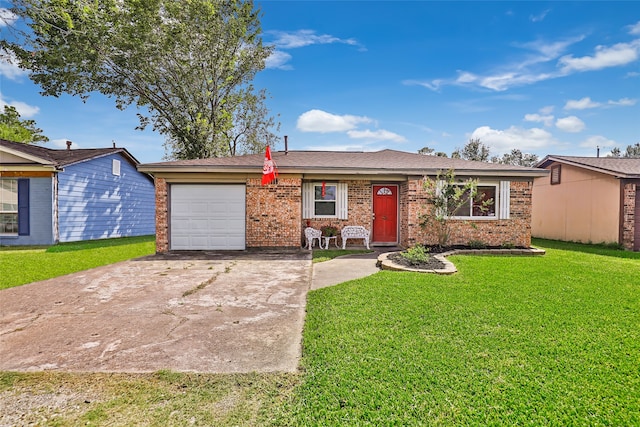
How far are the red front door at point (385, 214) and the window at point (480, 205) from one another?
2.12 meters

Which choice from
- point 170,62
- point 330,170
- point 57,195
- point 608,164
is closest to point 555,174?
point 608,164

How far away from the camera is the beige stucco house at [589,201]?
36.7 ft

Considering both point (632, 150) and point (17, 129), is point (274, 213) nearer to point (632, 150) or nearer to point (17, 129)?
point (17, 129)

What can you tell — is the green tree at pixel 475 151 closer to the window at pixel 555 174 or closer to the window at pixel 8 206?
the window at pixel 555 174

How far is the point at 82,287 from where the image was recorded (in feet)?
19.7

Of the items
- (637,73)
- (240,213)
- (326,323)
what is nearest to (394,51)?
(240,213)

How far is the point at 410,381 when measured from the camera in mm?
2701

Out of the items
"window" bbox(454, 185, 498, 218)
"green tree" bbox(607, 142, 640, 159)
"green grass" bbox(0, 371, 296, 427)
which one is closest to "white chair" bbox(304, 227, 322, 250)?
"window" bbox(454, 185, 498, 218)

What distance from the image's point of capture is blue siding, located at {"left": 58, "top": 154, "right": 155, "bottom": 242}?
42.8 ft

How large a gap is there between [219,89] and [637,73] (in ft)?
69.2

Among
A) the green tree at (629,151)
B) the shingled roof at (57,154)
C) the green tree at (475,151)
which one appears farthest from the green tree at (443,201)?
the green tree at (629,151)

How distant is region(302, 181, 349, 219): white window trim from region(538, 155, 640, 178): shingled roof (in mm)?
9573

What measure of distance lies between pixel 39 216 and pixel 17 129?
2678 cm

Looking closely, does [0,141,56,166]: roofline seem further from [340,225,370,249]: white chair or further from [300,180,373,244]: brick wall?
[340,225,370,249]: white chair
